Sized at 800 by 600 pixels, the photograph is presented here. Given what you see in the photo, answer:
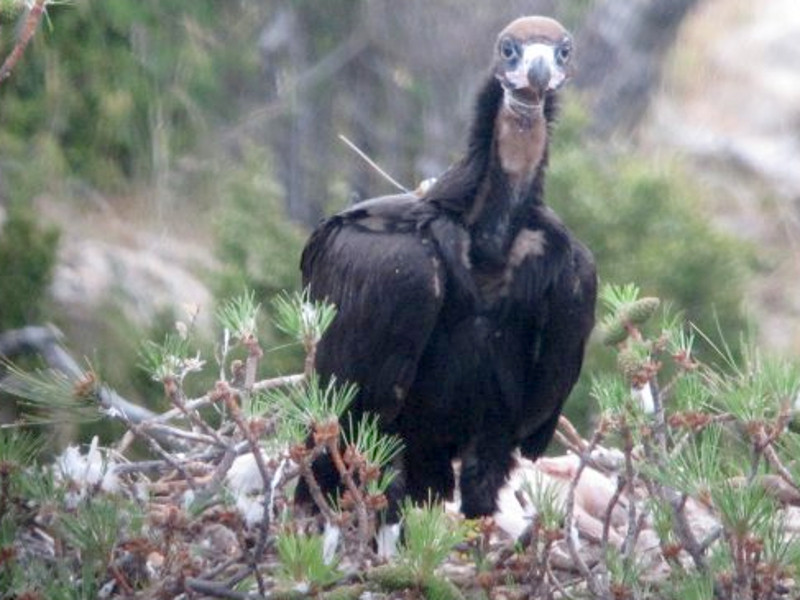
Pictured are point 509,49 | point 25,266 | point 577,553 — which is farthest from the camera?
point 25,266

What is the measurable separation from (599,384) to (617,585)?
1.34 ft

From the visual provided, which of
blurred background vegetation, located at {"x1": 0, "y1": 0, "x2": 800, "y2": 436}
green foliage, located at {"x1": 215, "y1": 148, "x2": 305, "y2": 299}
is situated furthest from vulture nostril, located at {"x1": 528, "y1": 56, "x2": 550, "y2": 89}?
blurred background vegetation, located at {"x1": 0, "y1": 0, "x2": 800, "y2": 436}

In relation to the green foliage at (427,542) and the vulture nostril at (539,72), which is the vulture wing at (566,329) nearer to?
the vulture nostril at (539,72)

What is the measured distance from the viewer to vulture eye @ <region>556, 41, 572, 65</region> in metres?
5.67

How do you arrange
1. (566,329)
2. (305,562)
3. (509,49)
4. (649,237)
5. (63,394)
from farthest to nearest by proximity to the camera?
(649,237), (509,49), (566,329), (63,394), (305,562)

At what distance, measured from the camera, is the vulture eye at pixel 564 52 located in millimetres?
5672

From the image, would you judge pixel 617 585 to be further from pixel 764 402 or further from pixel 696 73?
pixel 696 73

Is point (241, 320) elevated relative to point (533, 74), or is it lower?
lower

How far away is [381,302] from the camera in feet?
17.8

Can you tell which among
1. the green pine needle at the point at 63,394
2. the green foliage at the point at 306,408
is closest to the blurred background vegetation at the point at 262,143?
the green pine needle at the point at 63,394

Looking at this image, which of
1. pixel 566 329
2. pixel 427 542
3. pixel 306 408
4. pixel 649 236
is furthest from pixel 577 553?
pixel 649 236

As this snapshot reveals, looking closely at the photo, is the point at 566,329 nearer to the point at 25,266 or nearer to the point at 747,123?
the point at 25,266

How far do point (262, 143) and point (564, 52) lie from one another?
22.7 ft

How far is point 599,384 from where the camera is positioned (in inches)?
180
